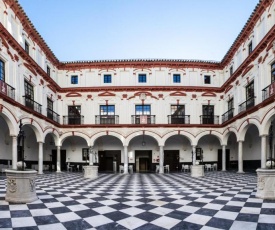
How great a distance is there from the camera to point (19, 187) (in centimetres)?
614

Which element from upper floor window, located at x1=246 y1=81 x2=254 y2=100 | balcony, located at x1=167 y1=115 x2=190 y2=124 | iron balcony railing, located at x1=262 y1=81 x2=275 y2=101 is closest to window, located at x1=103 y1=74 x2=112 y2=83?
balcony, located at x1=167 y1=115 x2=190 y2=124

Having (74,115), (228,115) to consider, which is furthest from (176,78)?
(74,115)

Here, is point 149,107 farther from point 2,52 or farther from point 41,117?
point 2,52

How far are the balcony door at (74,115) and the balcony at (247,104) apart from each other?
44.7 ft

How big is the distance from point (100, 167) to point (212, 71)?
14168 mm

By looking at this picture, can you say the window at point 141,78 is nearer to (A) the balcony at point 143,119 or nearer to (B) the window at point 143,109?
(B) the window at point 143,109

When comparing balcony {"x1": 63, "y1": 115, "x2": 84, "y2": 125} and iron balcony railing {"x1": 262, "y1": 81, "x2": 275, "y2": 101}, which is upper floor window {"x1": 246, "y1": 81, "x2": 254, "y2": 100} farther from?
balcony {"x1": 63, "y1": 115, "x2": 84, "y2": 125}

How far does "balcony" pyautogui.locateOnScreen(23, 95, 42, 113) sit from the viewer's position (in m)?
14.4

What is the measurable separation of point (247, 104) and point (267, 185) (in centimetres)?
1014

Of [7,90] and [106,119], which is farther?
[106,119]

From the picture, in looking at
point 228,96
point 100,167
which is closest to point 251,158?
point 228,96

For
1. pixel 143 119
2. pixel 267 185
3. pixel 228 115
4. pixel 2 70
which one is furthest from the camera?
pixel 143 119

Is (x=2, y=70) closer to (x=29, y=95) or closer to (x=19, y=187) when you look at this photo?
(x=29, y=95)

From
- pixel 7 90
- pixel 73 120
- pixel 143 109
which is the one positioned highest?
pixel 7 90
